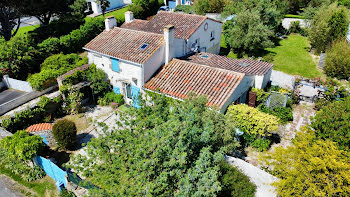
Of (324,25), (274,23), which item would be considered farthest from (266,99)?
(274,23)

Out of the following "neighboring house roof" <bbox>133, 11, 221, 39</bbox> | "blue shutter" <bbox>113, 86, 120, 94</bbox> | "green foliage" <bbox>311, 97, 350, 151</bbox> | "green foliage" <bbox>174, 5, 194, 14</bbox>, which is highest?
"neighboring house roof" <bbox>133, 11, 221, 39</bbox>

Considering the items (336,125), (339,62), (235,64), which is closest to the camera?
(336,125)

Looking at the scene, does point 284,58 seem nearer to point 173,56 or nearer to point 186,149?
point 173,56

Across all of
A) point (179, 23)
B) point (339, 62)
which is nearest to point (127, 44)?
point (179, 23)

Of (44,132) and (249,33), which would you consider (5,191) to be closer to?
(44,132)

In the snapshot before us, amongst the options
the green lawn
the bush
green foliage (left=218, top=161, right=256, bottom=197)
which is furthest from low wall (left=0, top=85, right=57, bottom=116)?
the green lawn

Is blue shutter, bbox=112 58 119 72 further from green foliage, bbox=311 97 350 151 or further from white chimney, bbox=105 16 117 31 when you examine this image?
green foliage, bbox=311 97 350 151

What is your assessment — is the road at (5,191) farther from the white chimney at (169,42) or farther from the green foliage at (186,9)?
the green foliage at (186,9)
